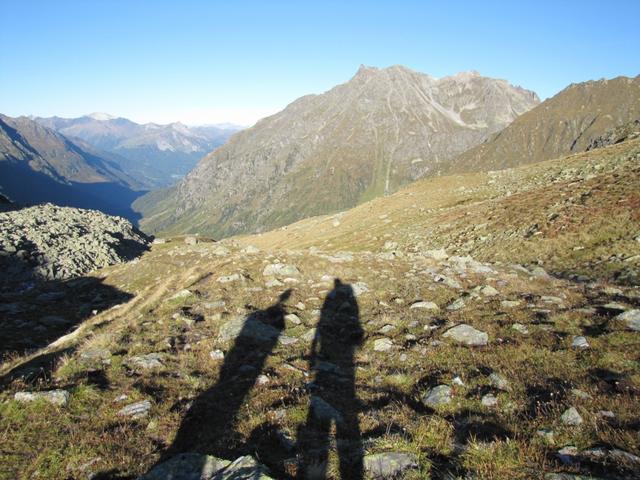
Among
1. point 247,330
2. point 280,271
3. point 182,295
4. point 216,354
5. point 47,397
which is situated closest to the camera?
point 47,397

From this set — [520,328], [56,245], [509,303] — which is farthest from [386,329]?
[56,245]

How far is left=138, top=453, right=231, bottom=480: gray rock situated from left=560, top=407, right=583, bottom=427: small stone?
6.19 meters

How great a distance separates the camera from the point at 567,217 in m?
28.7

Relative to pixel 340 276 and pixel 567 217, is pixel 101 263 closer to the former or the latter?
pixel 340 276

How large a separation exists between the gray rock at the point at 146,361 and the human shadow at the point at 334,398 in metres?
4.61

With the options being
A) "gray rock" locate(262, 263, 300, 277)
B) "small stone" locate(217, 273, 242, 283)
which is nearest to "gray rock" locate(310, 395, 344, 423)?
"small stone" locate(217, 273, 242, 283)

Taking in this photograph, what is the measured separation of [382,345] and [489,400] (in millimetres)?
4616

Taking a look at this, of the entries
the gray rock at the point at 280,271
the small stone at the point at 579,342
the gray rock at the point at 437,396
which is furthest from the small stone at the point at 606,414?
the gray rock at the point at 280,271

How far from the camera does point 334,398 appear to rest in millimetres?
9773

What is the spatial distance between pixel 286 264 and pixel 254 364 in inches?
426

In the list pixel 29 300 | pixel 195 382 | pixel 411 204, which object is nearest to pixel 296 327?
pixel 195 382

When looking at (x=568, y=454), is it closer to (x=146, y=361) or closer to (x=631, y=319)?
(x=631, y=319)

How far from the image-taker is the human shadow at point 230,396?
25.9 feet

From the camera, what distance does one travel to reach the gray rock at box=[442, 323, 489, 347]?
12.3 metres
